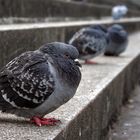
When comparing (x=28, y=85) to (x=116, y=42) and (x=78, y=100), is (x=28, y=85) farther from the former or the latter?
(x=116, y=42)

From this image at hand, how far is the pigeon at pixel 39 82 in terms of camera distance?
324 centimetres

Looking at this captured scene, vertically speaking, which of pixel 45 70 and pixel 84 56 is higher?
pixel 45 70

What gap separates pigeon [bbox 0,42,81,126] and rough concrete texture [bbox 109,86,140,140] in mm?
2096

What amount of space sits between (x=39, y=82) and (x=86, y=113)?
802 mm

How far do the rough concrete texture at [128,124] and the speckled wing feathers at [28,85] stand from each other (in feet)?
7.13

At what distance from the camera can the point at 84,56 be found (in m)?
7.10

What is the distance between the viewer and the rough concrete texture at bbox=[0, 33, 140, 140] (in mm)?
3211

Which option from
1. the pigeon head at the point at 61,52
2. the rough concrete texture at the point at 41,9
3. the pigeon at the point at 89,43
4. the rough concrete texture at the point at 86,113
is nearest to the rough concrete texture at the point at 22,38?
the pigeon at the point at 89,43

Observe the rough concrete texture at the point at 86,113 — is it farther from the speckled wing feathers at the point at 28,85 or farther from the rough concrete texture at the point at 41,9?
the rough concrete texture at the point at 41,9

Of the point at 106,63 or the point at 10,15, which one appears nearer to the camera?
the point at 106,63

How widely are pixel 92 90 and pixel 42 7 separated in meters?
6.20

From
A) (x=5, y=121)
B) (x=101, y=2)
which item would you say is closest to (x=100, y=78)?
(x=5, y=121)

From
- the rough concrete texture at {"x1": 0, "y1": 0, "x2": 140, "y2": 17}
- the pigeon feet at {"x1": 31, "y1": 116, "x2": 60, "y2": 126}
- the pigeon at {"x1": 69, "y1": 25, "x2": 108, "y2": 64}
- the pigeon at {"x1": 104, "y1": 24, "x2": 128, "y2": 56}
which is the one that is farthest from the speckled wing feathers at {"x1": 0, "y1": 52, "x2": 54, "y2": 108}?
the pigeon at {"x1": 104, "y1": 24, "x2": 128, "y2": 56}

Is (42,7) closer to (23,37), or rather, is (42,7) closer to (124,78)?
(124,78)
